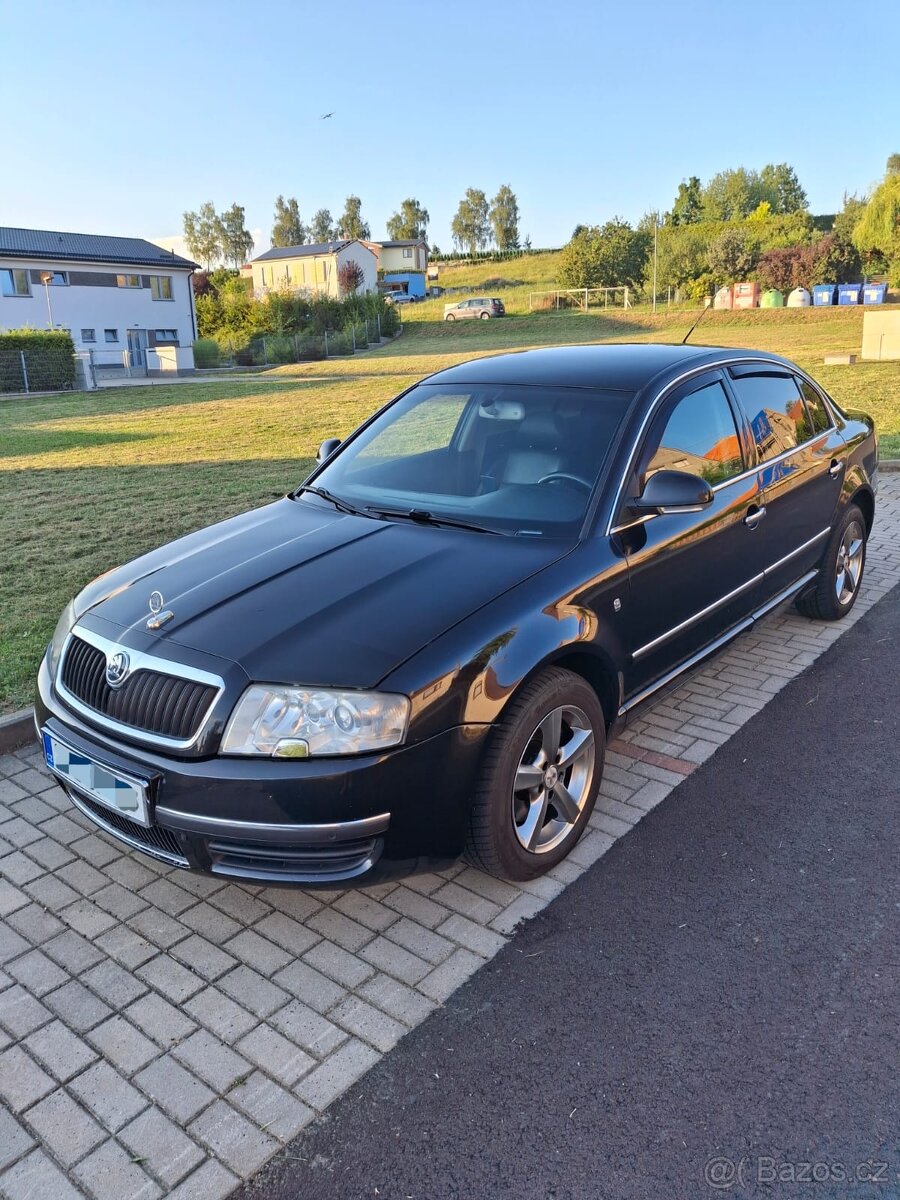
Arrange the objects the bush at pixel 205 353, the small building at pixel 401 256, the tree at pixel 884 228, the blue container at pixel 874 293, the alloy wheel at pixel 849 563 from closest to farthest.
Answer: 1. the alloy wheel at pixel 849 563
2. the bush at pixel 205 353
3. the blue container at pixel 874 293
4. the tree at pixel 884 228
5. the small building at pixel 401 256

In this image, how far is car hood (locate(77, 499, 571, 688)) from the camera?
279 centimetres

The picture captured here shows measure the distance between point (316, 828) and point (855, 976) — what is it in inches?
67.2

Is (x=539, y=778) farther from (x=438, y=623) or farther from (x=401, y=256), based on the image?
(x=401, y=256)

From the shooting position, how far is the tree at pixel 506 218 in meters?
125

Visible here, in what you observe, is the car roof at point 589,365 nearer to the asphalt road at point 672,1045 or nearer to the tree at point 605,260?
the asphalt road at point 672,1045

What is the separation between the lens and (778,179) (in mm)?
111875

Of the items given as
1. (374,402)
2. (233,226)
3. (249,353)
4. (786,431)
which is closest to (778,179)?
(233,226)

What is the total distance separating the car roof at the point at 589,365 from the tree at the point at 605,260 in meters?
61.8

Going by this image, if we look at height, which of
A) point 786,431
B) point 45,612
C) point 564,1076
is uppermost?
point 786,431

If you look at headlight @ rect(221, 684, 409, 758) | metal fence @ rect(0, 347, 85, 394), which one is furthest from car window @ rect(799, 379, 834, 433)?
metal fence @ rect(0, 347, 85, 394)

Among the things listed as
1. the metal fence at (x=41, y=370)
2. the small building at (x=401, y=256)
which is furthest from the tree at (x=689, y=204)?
the metal fence at (x=41, y=370)

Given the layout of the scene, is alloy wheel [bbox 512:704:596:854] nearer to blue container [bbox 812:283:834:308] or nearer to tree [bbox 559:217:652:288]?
blue container [bbox 812:283:834:308]

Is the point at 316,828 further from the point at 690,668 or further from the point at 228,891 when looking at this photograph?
the point at 690,668

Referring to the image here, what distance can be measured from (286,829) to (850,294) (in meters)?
52.4
